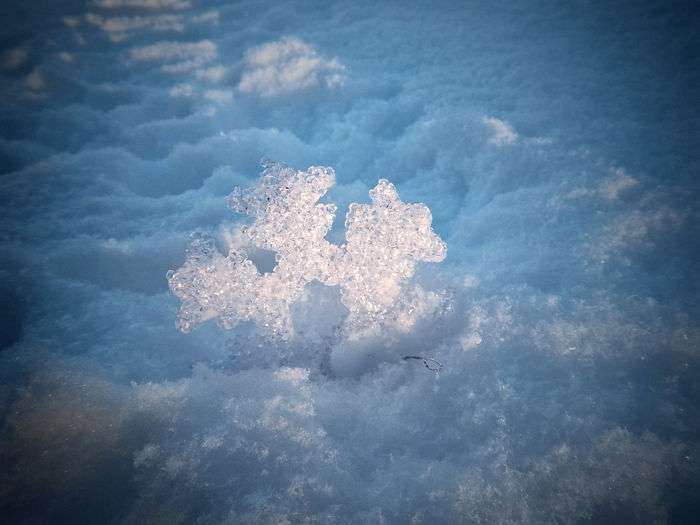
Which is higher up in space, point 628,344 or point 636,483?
point 628,344

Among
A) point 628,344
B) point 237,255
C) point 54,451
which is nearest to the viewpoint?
point 54,451

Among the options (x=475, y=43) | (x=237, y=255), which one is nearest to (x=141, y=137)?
(x=237, y=255)

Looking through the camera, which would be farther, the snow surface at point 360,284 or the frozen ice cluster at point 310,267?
the frozen ice cluster at point 310,267

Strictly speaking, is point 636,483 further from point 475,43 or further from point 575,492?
point 475,43

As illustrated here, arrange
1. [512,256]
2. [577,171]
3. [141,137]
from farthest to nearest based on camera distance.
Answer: [141,137]
[577,171]
[512,256]

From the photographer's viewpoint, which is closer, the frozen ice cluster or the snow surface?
the snow surface

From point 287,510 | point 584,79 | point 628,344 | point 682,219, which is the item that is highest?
point 584,79

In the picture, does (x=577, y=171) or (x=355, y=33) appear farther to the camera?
(x=355, y=33)
